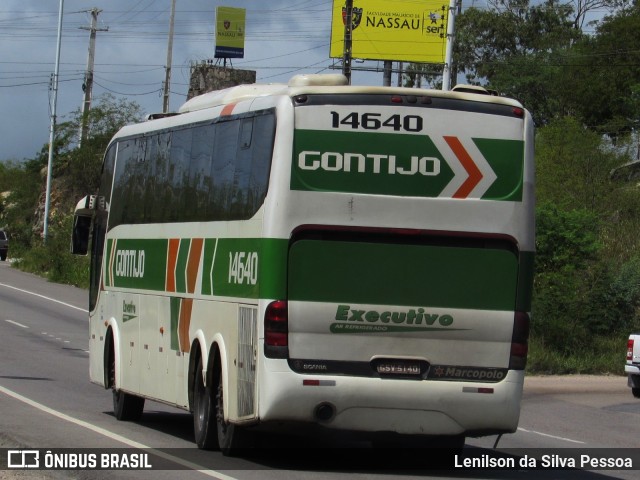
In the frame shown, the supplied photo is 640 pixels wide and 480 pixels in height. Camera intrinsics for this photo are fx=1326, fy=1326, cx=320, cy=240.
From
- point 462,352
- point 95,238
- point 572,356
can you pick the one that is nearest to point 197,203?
point 462,352

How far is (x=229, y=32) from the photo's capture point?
254 ft

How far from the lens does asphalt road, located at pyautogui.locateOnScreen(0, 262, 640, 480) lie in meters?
12.3

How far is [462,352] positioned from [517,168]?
178 centimetres

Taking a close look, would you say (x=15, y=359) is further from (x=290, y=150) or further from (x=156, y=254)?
(x=290, y=150)

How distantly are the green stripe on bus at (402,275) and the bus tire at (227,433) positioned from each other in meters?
1.74

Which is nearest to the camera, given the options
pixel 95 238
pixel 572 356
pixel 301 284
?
pixel 301 284

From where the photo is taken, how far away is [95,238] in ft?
60.9

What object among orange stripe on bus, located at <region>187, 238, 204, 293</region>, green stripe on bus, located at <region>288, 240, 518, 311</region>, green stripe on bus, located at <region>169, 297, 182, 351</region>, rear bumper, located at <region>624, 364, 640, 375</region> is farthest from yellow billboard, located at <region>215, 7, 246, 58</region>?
green stripe on bus, located at <region>288, 240, 518, 311</region>

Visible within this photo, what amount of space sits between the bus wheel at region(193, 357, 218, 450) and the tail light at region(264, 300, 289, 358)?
1805mm

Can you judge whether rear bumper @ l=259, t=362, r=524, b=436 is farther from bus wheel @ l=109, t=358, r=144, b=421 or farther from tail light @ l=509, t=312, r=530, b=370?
bus wheel @ l=109, t=358, r=144, b=421

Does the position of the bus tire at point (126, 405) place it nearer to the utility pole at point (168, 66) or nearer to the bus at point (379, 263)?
the bus at point (379, 263)

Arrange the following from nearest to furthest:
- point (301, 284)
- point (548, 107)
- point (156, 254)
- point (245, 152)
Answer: point (301, 284) < point (245, 152) < point (156, 254) < point (548, 107)

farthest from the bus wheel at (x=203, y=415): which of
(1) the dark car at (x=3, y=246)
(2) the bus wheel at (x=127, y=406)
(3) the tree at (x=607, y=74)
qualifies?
(1) the dark car at (x=3, y=246)

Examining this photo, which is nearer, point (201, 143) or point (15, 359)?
point (201, 143)
